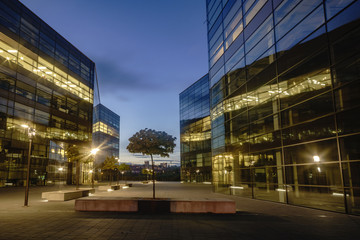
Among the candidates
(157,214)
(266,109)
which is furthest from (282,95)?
(157,214)

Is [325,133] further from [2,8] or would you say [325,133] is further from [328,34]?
[2,8]

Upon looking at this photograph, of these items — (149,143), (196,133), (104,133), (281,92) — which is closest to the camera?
(149,143)

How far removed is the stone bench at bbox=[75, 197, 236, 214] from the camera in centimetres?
1284

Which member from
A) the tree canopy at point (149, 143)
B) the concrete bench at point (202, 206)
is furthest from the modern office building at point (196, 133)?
the concrete bench at point (202, 206)

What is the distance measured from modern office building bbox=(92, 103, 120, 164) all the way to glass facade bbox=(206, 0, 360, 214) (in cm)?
5870

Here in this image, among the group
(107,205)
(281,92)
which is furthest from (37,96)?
(281,92)

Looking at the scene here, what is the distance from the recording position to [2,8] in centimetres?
3594

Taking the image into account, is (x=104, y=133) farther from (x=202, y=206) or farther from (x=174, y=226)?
(x=174, y=226)

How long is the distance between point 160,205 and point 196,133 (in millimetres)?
55574

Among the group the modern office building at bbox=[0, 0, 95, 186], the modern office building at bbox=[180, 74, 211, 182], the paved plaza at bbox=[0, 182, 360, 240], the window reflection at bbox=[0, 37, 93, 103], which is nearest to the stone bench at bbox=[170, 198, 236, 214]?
the paved plaza at bbox=[0, 182, 360, 240]

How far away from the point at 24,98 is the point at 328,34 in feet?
132

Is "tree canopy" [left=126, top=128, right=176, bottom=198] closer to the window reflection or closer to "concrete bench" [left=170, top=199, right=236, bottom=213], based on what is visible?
"concrete bench" [left=170, top=199, right=236, bottom=213]

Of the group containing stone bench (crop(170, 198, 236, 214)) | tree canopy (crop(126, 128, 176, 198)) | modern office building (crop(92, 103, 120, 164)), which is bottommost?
stone bench (crop(170, 198, 236, 214))

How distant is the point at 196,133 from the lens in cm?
6831
